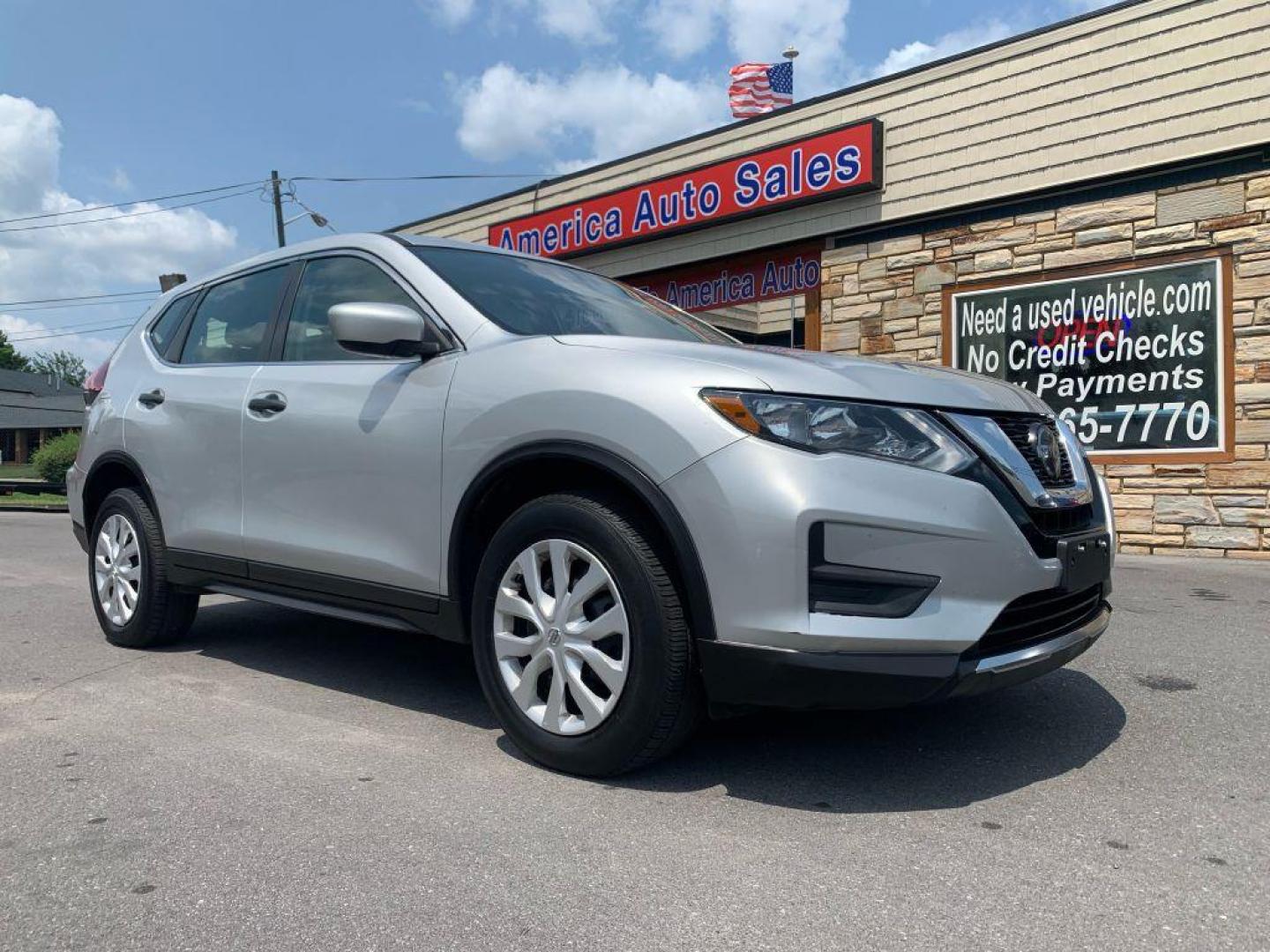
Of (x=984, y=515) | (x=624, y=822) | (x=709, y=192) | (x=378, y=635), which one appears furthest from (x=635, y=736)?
(x=709, y=192)

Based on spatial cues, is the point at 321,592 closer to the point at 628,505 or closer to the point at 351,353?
the point at 351,353

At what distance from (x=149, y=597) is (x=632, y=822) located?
299 centimetres

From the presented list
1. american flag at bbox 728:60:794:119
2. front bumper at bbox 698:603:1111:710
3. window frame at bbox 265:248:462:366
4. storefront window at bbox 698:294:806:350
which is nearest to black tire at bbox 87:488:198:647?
window frame at bbox 265:248:462:366

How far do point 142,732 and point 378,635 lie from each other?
1797 millimetres

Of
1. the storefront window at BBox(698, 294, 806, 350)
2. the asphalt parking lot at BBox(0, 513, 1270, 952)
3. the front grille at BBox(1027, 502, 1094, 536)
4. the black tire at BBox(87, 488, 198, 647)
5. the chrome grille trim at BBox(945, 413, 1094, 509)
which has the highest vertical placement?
the storefront window at BBox(698, 294, 806, 350)

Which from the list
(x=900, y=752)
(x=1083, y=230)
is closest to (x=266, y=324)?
(x=900, y=752)

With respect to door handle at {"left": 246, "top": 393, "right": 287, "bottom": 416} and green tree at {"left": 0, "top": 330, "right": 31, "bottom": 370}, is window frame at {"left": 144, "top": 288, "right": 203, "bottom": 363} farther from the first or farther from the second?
green tree at {"left": 0, "top": 330, "right": 31, "bottom": 370}

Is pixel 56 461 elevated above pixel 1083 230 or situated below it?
below

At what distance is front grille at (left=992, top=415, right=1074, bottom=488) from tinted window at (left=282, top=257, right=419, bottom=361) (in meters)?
2.12

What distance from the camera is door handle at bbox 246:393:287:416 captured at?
4043 millimetres

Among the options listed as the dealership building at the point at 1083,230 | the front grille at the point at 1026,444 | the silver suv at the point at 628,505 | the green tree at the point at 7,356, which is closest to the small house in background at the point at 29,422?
the green tree at the point at 7,356

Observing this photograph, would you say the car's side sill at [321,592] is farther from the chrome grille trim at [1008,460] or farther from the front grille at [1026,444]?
the front grille at [1026,444]

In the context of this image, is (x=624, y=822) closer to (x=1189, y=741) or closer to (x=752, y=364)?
(x=752, y=364)

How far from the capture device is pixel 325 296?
421 cm
